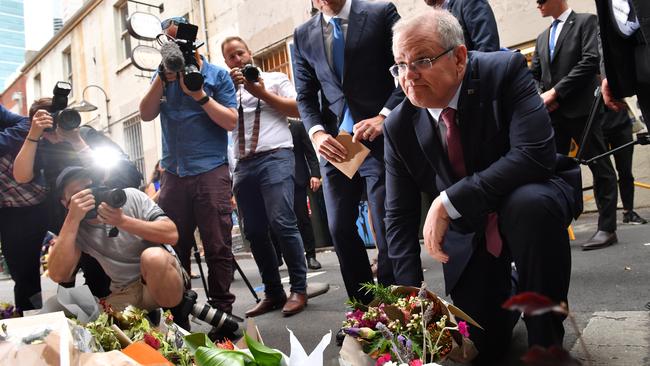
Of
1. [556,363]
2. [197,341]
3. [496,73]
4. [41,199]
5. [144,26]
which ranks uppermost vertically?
[144,26]

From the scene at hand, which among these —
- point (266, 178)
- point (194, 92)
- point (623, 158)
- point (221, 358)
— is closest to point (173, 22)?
point (194, 92)

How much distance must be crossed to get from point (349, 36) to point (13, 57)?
65.0 meters

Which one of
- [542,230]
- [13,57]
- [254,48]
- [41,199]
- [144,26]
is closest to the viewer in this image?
[542,230]

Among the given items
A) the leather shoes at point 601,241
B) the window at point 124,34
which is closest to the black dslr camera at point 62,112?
the leather shoes at point 601,241

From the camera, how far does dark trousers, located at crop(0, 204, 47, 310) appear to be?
3.02 meters

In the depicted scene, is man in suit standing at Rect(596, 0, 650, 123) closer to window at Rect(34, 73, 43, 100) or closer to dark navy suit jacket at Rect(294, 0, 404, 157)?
dark navy suit jacket at Rect(294, 0, 404, 157)

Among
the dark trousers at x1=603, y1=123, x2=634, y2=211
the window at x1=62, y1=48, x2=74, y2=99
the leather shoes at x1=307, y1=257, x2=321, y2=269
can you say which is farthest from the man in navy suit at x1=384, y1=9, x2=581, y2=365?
the window at x1=62, y1=48, x2=74, y2=99

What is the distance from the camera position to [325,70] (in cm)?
250

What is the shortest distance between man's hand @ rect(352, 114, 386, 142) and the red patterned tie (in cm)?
55

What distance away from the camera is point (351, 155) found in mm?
2303

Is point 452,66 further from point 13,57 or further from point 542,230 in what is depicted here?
point 13,57

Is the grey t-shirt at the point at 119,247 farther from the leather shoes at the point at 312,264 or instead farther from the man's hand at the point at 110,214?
the leather shoes at the point at 312,264

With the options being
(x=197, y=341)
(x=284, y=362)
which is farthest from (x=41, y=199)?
(x=284, y=362)

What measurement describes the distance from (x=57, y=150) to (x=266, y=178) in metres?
1.20
